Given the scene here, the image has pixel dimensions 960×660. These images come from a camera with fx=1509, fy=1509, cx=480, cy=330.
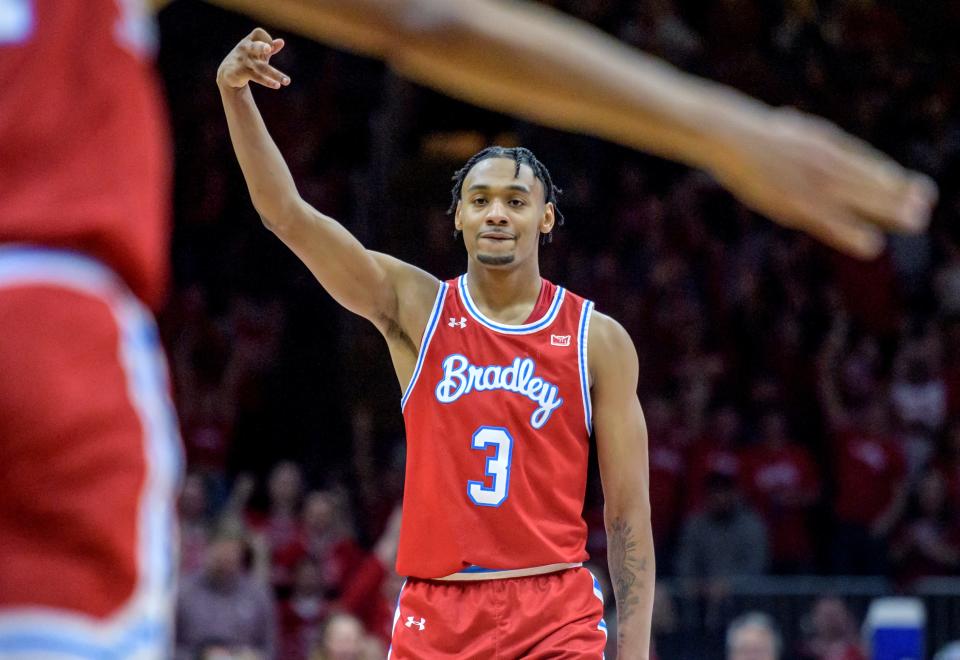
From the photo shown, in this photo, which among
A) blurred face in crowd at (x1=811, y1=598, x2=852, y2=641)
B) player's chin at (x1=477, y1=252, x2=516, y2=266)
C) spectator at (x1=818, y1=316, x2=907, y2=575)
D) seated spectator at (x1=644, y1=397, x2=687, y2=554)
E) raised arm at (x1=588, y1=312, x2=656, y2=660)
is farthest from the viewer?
seated spectator at (x1=644, y1=397, x2=687, y2=554)

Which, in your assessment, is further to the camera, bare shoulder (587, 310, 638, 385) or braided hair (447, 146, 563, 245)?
braided hair (447, 146, 563, 245)

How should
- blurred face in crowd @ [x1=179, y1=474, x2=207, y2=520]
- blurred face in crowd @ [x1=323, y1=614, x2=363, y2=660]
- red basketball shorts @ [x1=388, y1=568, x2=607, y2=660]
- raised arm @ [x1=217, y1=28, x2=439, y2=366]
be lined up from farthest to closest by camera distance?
Answer: blurred face in crowd @ [x1=179, y1=474, x2=207, y2=520] < blurred face in crowd @ [x1=323, y1=614, x2=363, y2=660] < red basketball shorts @ [x1=388, y1=568, x2=607, y2=660] < raised arm @ [x1=217, y1=28, x2=439, y2=366]

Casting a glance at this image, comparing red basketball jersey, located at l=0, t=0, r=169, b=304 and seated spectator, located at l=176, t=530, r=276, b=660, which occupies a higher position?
seated spectator, located at l=176, t=530, r=276, b=660

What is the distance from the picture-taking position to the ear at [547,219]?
5534 millimetres

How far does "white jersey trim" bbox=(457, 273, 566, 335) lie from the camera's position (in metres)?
5.22

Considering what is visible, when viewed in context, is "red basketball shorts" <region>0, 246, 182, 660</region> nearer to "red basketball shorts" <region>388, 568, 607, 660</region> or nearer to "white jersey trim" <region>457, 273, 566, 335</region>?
"red basketball shorts" <region>388, 568, 607, 660</region>

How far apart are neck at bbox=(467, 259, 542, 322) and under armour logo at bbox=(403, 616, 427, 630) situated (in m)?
1.10

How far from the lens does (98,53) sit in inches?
85.2

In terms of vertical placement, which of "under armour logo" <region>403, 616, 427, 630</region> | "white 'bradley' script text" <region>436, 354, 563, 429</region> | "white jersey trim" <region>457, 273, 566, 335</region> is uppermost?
"white jersey trim" <region>457, 273, 566, 335</region>

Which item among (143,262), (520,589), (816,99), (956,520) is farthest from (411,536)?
(816,99)

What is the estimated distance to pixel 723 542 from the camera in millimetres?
11641

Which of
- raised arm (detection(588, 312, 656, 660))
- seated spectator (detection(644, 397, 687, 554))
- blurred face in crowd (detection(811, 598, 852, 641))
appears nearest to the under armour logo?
raised arm (detection(588, 312, 656, 660))

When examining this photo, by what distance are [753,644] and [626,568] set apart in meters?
4.27

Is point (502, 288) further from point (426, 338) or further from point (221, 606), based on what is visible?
point (221, 606)
